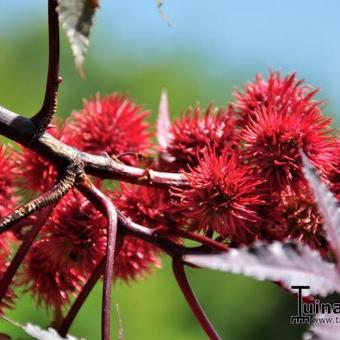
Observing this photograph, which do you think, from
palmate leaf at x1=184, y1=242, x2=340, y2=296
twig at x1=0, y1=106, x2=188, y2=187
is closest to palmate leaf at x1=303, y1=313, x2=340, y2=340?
palmate leaf at x1=184, y1=242, x2=340, y2=296

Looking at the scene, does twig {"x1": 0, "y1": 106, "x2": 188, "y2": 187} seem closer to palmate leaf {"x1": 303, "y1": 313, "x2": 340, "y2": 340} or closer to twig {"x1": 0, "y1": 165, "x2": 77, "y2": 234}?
twig {"x1": 0, "y1": 165, "x2": 77, "y2": 234}

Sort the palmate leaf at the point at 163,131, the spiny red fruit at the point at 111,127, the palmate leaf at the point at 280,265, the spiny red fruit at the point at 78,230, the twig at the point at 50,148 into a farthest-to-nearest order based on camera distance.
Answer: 1. the spiny red fruit at the point at 111,127
2. the palmate leaf at the point at 163,131
3. the spiny red fruit at the point at 78,230
4. the twig at the point at 50,148
5. the palmate leaf at the point at 280,265

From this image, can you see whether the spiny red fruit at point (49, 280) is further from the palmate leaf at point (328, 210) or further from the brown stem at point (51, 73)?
the palmate leaf at point (328, 210)

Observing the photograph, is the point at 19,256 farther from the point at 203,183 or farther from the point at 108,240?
the point at 203,183

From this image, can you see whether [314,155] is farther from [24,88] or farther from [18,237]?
[24,88]

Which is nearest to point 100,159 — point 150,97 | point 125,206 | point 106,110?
point 125,206

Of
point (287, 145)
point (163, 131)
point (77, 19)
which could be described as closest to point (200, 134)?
point (163, 131)

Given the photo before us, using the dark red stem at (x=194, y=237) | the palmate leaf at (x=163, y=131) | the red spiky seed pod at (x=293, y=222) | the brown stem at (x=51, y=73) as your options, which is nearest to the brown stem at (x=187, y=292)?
the dark red stem at (x=194, y=237)
